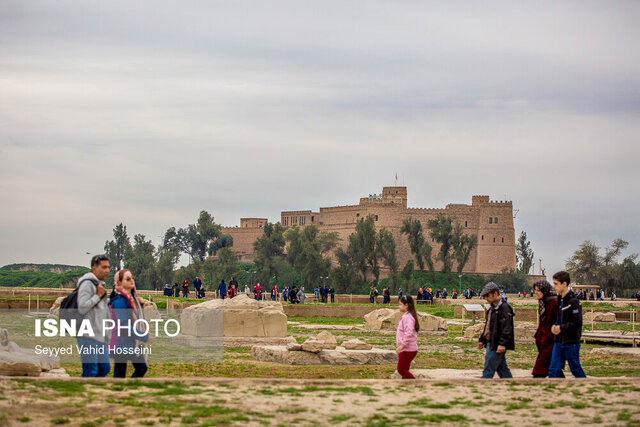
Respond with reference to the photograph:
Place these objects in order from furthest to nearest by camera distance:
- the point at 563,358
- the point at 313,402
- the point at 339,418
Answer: the point at 563,358 < the point at 313,402 < the point at 339,418

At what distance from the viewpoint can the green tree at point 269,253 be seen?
85.2m

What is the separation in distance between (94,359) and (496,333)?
412 centimetres

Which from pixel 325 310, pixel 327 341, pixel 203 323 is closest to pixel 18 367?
pixel 327 341

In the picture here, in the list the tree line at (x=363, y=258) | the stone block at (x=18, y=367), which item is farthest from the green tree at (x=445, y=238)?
the stone block at (x=18, y=367)

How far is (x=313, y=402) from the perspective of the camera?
7965mm

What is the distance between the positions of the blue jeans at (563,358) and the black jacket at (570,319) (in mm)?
108

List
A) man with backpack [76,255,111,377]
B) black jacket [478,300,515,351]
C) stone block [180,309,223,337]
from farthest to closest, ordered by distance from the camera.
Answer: stone block [180,309,223,337] < black jacket [478,300,515,351] < man with backpack [76,255,111,377]

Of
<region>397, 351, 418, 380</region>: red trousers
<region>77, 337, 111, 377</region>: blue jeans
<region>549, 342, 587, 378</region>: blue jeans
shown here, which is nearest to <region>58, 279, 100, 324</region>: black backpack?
<region>77, 337, 111, 377</region>: blue jeans

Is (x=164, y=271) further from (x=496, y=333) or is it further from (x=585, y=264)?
(x=496, y=333)

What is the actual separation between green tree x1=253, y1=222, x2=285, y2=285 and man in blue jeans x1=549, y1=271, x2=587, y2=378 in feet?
242

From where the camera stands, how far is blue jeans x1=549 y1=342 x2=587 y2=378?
9.77 m

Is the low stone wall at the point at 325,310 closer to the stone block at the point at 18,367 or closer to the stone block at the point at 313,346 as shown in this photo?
the stone block at the point at 313,346

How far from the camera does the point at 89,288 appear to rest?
27.1 feet

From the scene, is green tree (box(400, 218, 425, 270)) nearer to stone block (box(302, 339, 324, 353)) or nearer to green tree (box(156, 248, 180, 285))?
green tree (box(156, 248, 180, 285))
